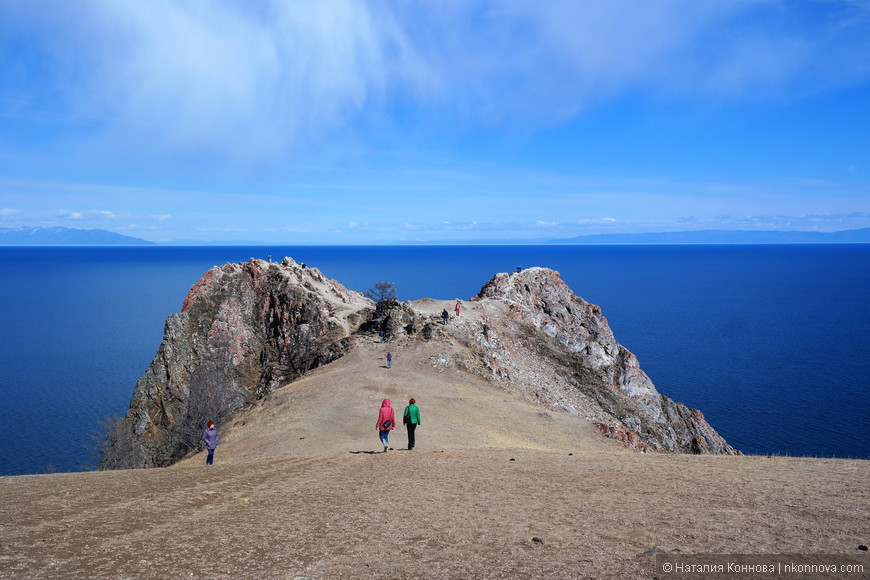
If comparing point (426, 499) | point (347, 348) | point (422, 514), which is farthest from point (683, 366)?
point (422, 514)

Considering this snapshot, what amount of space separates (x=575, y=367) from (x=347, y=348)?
68.4 feet

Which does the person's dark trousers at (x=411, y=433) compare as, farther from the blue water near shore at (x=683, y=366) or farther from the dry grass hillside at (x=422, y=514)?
the blue water near shore at (x=683, y=366)

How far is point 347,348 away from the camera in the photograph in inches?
1905

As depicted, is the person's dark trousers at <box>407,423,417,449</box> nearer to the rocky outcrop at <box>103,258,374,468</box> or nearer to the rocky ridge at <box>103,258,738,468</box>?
the rocky ridge at <box>103,258,738,468</box>

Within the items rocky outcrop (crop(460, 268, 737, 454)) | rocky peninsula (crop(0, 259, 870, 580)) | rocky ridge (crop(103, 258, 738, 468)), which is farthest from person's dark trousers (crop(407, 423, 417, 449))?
rocky outcrop (crop(460, 268, 737, 454))

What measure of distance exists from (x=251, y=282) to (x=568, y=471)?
54.5 metres

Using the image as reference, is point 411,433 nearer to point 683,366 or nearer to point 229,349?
point 229,349

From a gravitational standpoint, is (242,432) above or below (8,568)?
below

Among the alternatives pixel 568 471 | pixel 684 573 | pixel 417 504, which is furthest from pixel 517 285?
pixel 684 573

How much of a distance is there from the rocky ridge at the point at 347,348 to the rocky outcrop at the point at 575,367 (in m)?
0.13

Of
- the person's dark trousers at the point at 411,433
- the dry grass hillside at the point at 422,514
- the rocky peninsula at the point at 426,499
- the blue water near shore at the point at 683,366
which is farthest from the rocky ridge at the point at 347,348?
the dry grass hillside at the point at 422,514

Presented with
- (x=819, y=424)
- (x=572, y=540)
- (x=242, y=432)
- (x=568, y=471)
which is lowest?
(x=819, y=424)

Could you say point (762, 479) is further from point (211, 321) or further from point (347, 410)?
point (211, 321)

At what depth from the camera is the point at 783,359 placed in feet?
322
